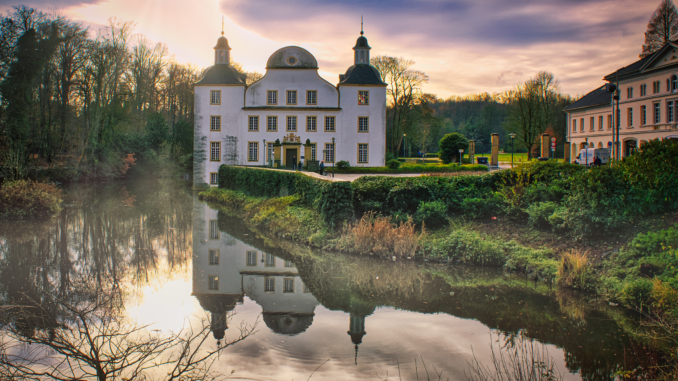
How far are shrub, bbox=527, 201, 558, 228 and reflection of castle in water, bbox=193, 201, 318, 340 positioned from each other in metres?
6.23

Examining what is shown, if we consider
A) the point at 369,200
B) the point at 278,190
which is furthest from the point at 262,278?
the point at 278,190

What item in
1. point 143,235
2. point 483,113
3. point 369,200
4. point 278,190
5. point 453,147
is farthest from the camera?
point 483,113

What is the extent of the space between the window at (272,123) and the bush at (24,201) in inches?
744

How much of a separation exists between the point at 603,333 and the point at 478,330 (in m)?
1.79

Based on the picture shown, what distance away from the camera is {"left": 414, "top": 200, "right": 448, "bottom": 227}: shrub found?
13.6 m

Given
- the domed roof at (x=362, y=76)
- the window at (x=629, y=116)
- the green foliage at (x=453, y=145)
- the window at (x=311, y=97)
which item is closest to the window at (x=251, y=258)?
the window at (x=311, y=97)

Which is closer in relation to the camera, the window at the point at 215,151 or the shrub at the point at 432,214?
the shrub at the point at 432,214

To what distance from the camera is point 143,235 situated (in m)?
16.0

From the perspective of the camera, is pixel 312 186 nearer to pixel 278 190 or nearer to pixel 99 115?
pixel 278 190

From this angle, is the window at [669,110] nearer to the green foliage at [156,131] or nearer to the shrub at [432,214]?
the shrub at [432,214]

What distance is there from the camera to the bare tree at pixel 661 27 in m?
46.2

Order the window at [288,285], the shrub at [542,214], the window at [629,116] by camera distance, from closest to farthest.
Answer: the window at [288,285] < the shrub at [542,214] < the window at [629,116]

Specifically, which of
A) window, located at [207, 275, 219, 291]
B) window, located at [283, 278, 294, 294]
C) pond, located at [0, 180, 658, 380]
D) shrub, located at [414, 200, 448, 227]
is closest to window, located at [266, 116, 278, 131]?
pond, located at [0, 180, 658, 380]

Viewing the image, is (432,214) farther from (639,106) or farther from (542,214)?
(639,106)
